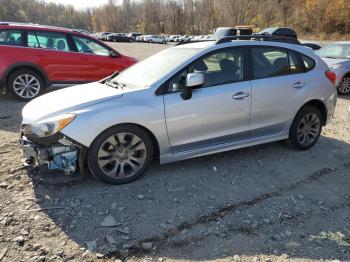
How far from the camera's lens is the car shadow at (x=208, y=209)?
3273mm

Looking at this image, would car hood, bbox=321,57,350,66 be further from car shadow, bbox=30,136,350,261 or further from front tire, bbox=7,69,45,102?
front tire, bbox=7,69,45,102

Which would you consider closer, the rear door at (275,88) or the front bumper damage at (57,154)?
the front bumper damage at (57,154)

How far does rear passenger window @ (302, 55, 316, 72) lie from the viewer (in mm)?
5488

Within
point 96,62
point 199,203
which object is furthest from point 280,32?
point 199,203

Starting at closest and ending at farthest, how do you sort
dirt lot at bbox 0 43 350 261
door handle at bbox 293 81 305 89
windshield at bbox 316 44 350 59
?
1. dirt lot at bbox 0 43 350 261
2. door handle at bbox 293 81 305 89
3. windshield at bbox 316 44 350 59

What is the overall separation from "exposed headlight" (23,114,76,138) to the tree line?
61.1 meters

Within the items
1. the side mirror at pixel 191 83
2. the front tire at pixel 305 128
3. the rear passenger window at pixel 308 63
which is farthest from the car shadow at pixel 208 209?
the rear passenger window at pixel 308 63

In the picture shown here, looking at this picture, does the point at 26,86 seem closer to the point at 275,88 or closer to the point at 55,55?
the point at 55,55

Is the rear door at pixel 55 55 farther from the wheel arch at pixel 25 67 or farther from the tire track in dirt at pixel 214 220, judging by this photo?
the tire track in dirt at pixel 214 220

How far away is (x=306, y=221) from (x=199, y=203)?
1112 mm

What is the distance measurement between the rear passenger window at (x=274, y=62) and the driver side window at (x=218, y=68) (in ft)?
0.84

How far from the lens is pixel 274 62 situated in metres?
5.23

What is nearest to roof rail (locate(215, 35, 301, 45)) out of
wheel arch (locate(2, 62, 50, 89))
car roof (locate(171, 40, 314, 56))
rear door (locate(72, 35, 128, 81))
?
car roof (locate(171, 40, 314, 56))

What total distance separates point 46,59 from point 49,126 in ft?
17.0
